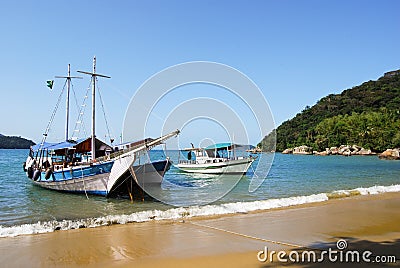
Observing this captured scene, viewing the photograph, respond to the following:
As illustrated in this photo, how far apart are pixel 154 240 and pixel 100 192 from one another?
36.1 ft

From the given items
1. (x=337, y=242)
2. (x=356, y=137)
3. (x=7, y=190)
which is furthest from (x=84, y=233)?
(x=356, y=137)

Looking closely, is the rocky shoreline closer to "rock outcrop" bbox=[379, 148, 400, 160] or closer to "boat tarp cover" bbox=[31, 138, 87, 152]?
"rock outcrop" bbox=[379, 148, 400, 160]

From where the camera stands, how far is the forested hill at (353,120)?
105 meters

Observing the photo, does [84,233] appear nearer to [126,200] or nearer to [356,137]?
[126,200]

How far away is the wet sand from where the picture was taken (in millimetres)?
7590

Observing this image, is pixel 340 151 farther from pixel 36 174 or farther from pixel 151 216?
pixel 151 216

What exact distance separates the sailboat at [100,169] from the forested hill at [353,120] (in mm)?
68537

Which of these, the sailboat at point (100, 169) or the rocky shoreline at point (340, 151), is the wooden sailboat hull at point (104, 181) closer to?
the sailboat at point (100, 169)

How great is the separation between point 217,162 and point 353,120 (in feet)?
305

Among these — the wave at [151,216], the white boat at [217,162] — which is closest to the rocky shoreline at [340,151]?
the white boat at [217,162]

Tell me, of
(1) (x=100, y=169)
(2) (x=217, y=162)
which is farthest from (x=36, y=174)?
(2) (x=217, y=162)

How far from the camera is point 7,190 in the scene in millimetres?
24688

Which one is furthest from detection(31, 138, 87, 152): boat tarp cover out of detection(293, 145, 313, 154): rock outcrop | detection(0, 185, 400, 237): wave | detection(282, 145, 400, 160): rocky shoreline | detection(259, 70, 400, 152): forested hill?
detection(293, 145, 313, 154): rock outcrop

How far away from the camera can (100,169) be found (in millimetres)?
19219
